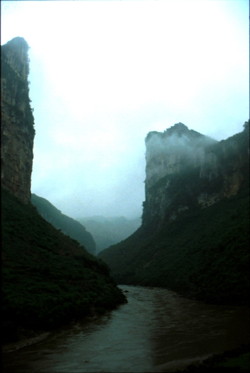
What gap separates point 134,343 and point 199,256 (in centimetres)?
4317

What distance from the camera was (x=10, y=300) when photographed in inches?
918

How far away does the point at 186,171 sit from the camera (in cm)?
12519

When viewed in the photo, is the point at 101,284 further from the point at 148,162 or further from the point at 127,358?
the point at 148,162

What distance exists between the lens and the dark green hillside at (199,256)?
47.4 meters

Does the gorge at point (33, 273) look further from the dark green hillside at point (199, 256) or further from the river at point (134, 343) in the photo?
the dark green hillside at point (199, 256)

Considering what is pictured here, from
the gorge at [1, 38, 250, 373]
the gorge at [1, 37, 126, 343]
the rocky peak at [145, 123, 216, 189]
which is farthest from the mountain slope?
the gorge at [1, 37, 126, 343]

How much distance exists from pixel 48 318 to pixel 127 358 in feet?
27.8

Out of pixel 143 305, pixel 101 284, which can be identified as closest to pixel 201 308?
pixel 143 305

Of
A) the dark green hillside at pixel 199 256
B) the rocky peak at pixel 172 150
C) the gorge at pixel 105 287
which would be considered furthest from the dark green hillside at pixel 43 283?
the rocky peak at pixel 172 150

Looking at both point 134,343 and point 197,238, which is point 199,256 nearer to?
point 197,238

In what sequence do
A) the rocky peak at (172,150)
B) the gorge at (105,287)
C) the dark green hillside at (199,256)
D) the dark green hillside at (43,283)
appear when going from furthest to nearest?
the rocky peak at (172,150), the dark green hillside at (199,256), the dark green hillside at (43,283), the gorge at (105,287)

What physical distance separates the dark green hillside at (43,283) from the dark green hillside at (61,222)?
84758mm

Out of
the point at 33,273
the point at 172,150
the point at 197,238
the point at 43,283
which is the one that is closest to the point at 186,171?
the point at 172,150

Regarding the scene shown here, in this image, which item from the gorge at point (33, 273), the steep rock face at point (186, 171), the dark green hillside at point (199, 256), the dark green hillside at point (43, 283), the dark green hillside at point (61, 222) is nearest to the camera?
the gorge at point (33, 273)
